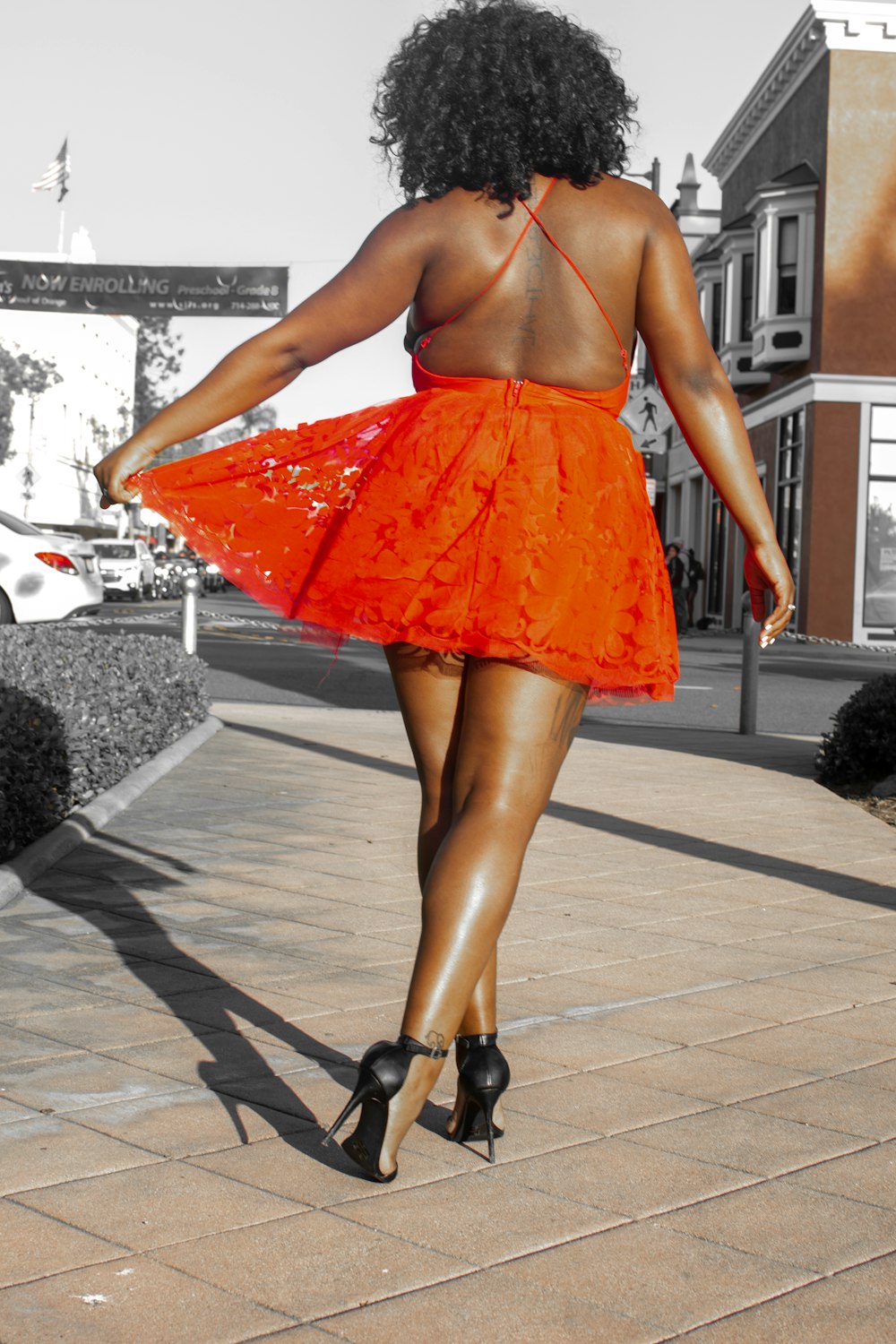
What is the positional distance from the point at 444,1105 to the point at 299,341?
1.55 m

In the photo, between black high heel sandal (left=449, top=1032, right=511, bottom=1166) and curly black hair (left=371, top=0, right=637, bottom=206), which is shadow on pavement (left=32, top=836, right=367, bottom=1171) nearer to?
black high heel sandal (left=449, top=1032, right=511, bottom=1166)

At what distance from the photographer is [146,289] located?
3200 cm

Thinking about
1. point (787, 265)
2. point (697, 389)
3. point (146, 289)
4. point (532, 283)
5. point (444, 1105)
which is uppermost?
point (787, 265)

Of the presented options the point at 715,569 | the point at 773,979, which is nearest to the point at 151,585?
the point at 715,569

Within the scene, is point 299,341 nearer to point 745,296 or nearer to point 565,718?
point 565,718

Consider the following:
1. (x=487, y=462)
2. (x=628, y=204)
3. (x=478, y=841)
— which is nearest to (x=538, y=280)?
(x=628, y=204)

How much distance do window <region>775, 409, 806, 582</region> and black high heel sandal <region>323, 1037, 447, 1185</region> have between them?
88.1 ft

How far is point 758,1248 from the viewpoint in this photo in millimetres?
2621

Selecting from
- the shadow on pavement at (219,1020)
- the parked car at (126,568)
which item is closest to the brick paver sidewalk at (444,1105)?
the shadow on pavement at (219,1020)

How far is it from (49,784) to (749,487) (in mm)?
3835

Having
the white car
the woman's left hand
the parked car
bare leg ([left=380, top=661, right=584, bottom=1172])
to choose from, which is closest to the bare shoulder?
bare leg ([left=380, top=661, right=584, bottom=1172])

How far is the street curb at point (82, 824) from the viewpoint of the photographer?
539cm

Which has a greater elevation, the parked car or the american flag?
the american flag

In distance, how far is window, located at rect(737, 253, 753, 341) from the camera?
33781mm
